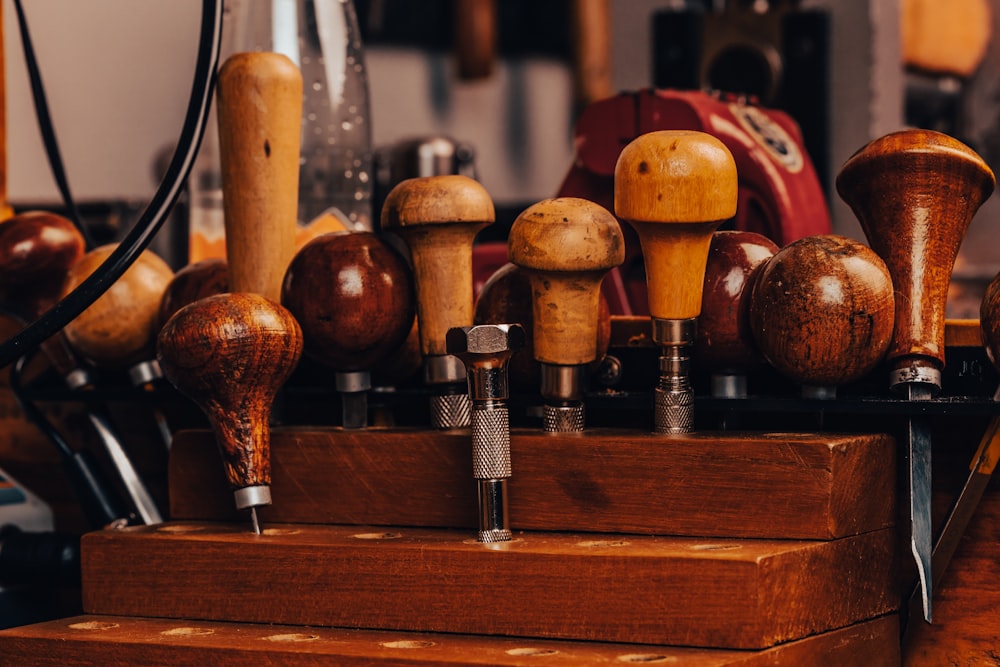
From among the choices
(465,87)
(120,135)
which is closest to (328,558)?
(120,135)

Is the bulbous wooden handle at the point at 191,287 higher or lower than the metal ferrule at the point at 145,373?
higher

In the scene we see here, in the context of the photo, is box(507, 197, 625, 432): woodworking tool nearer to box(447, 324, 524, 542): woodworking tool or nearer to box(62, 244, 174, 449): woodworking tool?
box(447, 324, 524, 542): woodworking tool

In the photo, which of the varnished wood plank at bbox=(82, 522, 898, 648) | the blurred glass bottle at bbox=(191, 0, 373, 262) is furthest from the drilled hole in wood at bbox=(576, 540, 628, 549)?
the blurred glass bottle at bbox=(191, 0, 373, 262)

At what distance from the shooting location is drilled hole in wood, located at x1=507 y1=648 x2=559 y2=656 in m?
0.45

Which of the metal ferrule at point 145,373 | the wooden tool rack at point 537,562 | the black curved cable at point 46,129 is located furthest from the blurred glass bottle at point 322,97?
the wooden tool rack at point 537,562

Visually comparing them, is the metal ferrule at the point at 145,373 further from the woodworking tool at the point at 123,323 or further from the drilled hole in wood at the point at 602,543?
the drilled hole in wood at the point at 602,543

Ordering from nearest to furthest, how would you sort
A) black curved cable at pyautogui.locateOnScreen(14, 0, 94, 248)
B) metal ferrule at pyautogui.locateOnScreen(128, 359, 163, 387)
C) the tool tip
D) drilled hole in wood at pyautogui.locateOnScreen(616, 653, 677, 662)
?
drilled hole in wood at pyautogui.locateOnScreen(616, 653, 677, 662) < the tool tip < metal ferrule at pyautogui.locateOnScreen(128, 359, 163, 387) < black curved cable at pyautogui.locateOnScreen(14, 0, 94, 248)

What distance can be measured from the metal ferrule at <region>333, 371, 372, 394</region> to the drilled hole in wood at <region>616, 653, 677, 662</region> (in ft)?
0.61

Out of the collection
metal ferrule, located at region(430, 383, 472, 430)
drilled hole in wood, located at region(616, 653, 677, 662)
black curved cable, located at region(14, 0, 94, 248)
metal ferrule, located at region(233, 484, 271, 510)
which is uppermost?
black curved cable, located at region(14, 0, 94, 248)

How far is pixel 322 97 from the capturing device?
2.78 feet

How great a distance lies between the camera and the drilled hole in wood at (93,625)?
0.51 meters

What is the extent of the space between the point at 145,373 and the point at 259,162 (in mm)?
127

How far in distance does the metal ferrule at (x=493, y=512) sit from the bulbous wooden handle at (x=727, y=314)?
10 centimetres

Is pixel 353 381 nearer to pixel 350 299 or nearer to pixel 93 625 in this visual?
pixel 350 299
